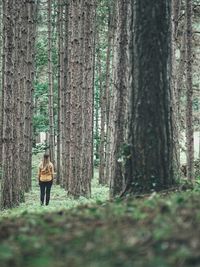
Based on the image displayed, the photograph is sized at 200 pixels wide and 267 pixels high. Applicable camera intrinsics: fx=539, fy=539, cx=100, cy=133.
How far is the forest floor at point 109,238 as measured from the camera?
12.9ft

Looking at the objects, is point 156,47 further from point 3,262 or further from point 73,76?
point 73,76

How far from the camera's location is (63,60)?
25.1m

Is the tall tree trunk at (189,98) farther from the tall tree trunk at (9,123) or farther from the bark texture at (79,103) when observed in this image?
the tall tree trunk at (9,123)

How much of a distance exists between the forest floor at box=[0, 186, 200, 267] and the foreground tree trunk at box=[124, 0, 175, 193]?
6.89ft

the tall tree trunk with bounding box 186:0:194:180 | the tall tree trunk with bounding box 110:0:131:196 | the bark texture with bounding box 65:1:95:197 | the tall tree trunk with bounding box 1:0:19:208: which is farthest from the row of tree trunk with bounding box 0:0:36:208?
the tall tree trunk with bounding box 186:0:194:180

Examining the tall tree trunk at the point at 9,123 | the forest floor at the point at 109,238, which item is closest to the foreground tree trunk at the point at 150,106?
the forest floor at the point at 109,238

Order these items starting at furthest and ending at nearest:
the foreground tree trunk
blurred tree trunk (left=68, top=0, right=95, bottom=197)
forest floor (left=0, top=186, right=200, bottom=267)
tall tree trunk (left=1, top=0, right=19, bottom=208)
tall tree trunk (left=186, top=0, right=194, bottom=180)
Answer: blurred tree trunk (left=68, top=0, right=95, bottom=197)
tall tree trunk (left=1, top=0, right=19, bottom=208)
tall tree trunk (left=186, top=0, right=194, bottom=180)
the foreground tree trunk
forest floor (left=0, top=186, right=200, bottom=267)

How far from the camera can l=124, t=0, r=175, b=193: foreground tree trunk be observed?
8117mm

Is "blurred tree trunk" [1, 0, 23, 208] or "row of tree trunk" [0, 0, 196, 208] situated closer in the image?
"row of tree trunk" [0, 0, 196, 208]

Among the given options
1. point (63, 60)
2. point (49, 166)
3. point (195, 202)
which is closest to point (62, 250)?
point (195, 202)

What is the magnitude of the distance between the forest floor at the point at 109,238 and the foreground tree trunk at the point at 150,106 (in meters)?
2.10

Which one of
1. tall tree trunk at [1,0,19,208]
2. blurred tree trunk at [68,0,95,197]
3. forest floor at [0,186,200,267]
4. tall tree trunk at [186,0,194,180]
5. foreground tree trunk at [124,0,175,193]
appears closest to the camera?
forest floor at [0,186,200,267]

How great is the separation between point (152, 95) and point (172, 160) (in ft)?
3.45

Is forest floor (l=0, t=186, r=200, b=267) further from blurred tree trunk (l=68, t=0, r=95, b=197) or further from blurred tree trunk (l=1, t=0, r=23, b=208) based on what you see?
blurred tree trunk (l=68, t=0, r=95, b=197)
